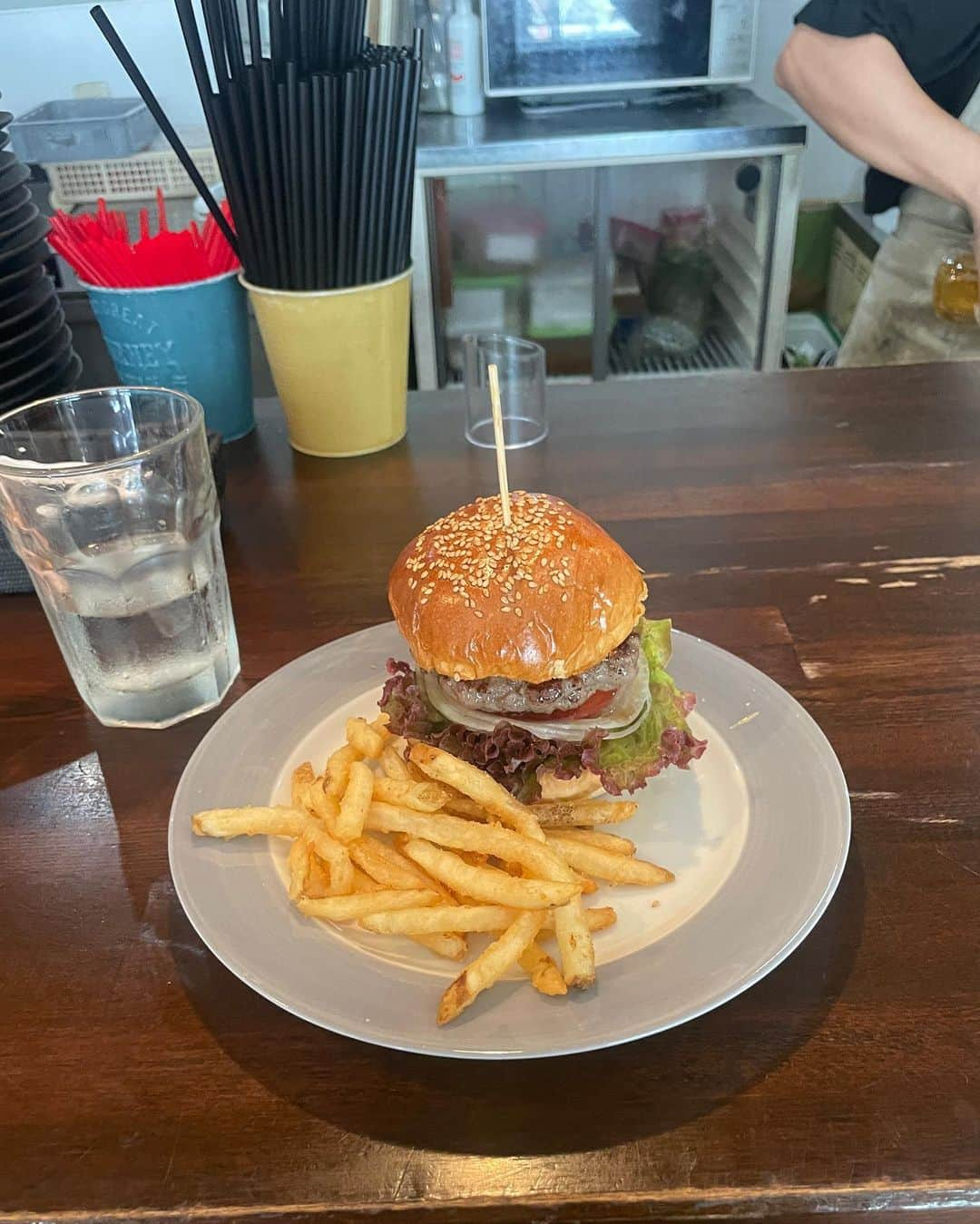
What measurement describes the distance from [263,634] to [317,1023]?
791mm

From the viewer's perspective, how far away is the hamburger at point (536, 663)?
120cm

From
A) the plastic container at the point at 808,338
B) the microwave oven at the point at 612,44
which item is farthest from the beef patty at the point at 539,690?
the plastic container at the point at 808,338

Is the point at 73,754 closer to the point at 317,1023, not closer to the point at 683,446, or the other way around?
the point at 317,1023

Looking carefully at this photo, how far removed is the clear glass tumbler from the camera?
2201mm

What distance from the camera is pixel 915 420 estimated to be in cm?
215

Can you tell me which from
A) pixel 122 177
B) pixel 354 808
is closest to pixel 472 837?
pixel 354 808

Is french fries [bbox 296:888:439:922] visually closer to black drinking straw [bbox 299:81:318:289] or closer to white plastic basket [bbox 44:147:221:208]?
black drinking straw [bbox 299:81:318:289]

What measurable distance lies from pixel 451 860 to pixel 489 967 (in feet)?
0.46

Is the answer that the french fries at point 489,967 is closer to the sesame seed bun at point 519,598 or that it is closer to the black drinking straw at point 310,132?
the sesame seed bun at point 519,598

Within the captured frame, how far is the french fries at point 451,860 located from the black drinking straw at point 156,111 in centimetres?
127

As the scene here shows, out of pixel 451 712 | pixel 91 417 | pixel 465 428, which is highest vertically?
pixel 91 417

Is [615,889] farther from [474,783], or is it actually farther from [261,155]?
[261,155]

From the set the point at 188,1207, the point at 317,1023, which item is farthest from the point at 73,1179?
the point at 317,1023

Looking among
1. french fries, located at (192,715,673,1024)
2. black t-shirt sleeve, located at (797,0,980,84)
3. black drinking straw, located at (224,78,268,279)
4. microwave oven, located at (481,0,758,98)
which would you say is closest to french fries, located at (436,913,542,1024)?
french fries, located at (192,715,673,1024)
